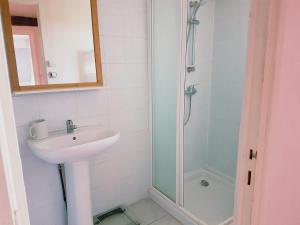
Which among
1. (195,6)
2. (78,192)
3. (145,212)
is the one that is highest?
(195,6)

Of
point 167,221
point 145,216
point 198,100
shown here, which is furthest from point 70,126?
point 198,100

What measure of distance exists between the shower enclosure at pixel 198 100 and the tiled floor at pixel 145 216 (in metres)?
0.15

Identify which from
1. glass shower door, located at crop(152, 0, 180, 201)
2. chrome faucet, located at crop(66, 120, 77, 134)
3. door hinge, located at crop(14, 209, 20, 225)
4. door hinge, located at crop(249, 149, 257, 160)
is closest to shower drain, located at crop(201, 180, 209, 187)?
glass shower door, located at crop(152, 0, 180, 201)

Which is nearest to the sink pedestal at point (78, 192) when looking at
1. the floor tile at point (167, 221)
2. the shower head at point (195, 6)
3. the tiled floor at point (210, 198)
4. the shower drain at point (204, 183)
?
the floor tile at point (167, 221)

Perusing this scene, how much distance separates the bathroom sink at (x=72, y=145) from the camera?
4.30 ft

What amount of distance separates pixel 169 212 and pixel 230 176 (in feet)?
3.00

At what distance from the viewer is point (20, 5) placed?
1378mm

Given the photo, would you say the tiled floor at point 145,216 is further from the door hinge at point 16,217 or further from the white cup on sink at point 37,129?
the door hinge at point 16,217

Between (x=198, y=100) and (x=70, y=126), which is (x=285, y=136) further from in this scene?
(x=198, y=100)

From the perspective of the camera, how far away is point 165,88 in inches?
77.2

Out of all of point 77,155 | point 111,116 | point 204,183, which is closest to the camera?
point 77,155

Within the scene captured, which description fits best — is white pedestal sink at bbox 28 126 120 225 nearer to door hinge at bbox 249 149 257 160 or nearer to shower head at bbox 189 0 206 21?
door hinge at bbox 249 149 257 160

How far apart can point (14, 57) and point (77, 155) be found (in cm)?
75

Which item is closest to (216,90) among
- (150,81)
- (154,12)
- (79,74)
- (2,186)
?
(150,81)
